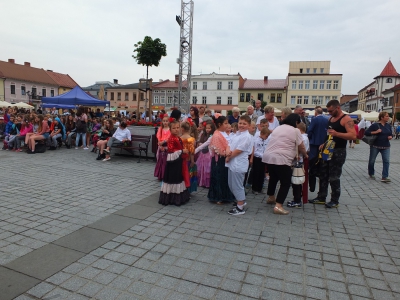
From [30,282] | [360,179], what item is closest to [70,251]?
[30,282]

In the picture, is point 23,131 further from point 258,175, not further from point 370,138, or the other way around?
point 370,138

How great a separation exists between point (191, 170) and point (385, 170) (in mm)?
5370

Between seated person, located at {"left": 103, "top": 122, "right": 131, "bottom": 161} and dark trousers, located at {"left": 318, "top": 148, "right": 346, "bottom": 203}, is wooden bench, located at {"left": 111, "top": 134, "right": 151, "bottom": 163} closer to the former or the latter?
seated person, located at {"left": 103, "top": 122, "right": 131, "bottom": 161}

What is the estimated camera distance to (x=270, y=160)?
473 centimetres

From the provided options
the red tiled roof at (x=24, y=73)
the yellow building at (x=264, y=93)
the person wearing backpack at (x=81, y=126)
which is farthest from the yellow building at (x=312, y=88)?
the person wearing backpack at (x=81, y=126)

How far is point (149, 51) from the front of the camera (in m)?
16.4

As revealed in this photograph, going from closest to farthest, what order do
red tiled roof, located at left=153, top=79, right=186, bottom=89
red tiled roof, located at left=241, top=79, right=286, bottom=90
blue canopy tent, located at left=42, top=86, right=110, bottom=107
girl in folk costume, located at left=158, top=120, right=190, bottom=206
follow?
girl in folk costume, located at left=158, top=120, right=190, bottom=206 → blue canopy tent, located at left=42, top=86, right=110, bottom=107 → red tiled roof, located at left=241, top=79, right=286, bottom=90 → red tiled roof, located at left=153, top=79, right=186, bottom=89

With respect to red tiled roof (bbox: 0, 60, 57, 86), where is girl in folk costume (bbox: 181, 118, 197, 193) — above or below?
below

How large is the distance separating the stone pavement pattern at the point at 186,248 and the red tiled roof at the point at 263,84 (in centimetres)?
6131

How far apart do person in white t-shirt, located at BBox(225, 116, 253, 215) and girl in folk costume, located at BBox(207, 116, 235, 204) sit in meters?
0.30

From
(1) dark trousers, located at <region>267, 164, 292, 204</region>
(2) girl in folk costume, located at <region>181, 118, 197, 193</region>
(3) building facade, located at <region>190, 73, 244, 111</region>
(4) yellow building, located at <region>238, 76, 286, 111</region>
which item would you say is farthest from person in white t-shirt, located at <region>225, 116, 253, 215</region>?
(3) building facade, located at <region>190, 73, 244, 111</region>

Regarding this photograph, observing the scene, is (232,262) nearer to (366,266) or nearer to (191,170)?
(366,266)

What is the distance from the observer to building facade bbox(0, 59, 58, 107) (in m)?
53.0

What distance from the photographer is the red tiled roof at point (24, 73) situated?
53.9 meters
